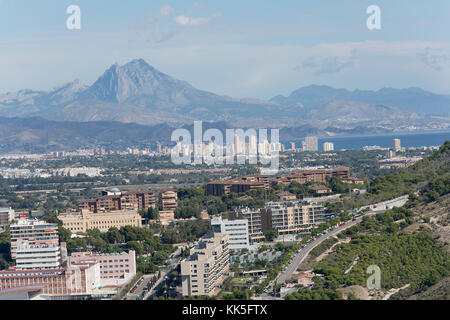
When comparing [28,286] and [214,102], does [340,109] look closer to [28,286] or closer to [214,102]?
[214,102]

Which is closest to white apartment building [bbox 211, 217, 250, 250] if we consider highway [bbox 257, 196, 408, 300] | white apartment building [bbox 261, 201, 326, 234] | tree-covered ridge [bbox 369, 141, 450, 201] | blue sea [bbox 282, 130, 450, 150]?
white apartment building [bbox 261, 201, 326, 234]

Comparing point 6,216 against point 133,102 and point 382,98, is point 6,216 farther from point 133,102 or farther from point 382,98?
point 382,98

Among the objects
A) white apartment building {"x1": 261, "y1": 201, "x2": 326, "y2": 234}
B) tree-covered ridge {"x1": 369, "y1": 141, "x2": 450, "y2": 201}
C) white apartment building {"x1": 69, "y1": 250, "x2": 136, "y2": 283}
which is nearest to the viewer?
white apartment building {"x1": 69, "y1": 250, "x2": 136, "y2": 283}

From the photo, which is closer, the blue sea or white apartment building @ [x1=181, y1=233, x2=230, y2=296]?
white apartment building @ [x1=181, y1=233, x2=230, y2=296]

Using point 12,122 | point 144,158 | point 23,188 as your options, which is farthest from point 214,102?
point 23,188

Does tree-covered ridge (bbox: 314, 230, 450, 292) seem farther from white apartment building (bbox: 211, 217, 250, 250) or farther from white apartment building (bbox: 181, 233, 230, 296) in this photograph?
white apartment building (bbox: 211, 217, 250, 250)

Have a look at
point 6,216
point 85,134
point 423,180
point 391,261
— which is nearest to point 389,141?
point 85,134
